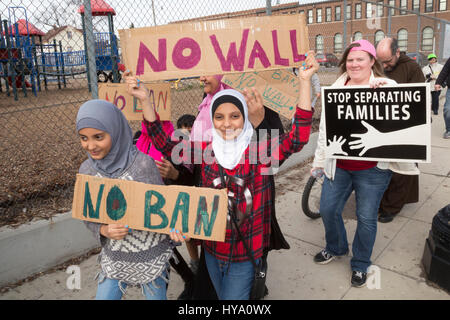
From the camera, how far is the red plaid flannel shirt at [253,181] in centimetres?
193

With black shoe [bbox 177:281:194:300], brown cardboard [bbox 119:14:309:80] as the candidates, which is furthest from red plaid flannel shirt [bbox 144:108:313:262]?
black shoe [bbox 177:281:194:300]

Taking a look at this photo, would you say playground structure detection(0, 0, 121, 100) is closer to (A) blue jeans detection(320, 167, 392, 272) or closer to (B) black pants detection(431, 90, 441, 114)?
(A) blue jeans detection(320, 167, 392, 272)

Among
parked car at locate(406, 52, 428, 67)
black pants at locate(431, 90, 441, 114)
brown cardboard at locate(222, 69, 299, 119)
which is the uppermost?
parked car at locate(406, 52, 428, 67)

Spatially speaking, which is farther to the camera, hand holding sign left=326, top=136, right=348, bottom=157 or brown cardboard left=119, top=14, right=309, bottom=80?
hand holding sign left=326, top=136, right=348, bottom=157

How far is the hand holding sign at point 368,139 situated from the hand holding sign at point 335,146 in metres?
0.09

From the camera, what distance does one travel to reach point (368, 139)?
8.36 feet

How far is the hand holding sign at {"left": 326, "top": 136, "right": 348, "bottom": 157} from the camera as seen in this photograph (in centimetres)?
264

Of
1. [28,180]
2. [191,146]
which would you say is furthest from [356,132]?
[28,180]

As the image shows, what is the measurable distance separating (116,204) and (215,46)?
45.6 inches

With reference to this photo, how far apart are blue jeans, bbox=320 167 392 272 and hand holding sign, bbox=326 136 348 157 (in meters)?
0.18

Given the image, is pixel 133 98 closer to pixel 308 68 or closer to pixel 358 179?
pixel 308 68

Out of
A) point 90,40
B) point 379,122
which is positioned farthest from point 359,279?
point 90,40

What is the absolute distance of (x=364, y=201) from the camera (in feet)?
8.75

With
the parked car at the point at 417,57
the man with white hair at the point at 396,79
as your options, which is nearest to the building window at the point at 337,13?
the parked car at the point at 417,57
